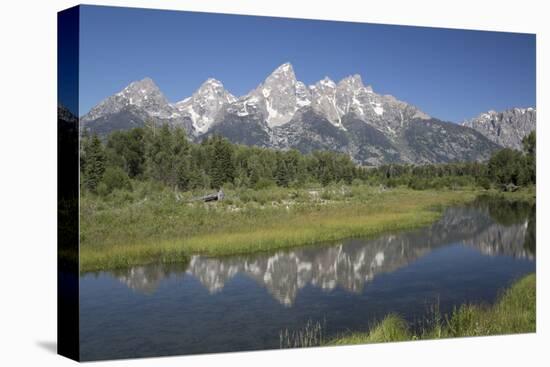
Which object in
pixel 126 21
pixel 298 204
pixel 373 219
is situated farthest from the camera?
pixel 373 219

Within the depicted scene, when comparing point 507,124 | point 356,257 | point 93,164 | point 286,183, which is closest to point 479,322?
point 356,257

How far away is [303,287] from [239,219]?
1513 mm

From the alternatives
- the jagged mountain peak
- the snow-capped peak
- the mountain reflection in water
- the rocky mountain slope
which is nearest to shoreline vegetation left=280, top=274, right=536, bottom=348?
the mountain reflection in water

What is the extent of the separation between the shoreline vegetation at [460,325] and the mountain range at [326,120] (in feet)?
8.84

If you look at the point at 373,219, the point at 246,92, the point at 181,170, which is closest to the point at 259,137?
the point at 246,92

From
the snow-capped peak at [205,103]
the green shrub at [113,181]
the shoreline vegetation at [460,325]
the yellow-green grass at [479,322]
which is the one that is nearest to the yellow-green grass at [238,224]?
the green shrub at [113,181]

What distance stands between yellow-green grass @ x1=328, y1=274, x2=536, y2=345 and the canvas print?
3 centimetres

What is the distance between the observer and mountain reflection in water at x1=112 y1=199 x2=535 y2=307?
38.3 feet

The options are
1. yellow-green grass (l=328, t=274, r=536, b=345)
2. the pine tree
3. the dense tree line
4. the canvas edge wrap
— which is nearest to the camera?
the canvas edge wrap

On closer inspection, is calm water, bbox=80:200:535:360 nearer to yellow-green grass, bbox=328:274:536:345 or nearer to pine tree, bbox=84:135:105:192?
yellow-green grass, bbox=328:274:536:345

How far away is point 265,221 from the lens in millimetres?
12508

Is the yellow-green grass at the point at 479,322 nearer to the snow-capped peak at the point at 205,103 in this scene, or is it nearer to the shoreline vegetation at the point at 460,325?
the shoreline vegetation at the point at 460,325

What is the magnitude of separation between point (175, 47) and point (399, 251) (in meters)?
5.36
